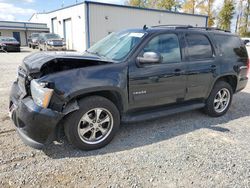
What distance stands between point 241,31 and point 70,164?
53.8m

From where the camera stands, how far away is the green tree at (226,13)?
141 ft

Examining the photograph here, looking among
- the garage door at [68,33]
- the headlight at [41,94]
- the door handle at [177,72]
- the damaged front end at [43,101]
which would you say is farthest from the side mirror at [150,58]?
the garage door at [68,33]

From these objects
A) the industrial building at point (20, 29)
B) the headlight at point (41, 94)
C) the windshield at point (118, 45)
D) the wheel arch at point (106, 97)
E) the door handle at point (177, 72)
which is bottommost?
the wheel arch at point (106, 97)

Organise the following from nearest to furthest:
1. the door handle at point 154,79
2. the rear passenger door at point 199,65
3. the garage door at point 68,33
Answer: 1. the door handle at point 154,79
2. the rear passenger door at point 199,65
3. the garage door at point 68,33

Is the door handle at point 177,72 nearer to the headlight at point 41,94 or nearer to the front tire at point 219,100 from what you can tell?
the front tire at point 219,100

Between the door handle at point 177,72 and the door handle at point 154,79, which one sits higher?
the door handle at point 177,72

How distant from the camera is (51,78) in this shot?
2.99 m

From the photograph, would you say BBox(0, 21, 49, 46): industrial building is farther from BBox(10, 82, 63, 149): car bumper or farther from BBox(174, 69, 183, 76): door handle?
BBox(10, 82, 63, 149): car bumper

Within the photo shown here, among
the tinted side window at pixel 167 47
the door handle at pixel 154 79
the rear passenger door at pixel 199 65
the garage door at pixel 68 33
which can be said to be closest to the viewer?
the door handle at pixel 154 79

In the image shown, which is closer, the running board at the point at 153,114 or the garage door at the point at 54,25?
the running board at the point at 153,114

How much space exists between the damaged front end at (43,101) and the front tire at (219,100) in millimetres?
2769

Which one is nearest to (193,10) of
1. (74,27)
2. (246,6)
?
(246,6)

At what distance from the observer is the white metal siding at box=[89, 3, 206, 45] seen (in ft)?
67.0

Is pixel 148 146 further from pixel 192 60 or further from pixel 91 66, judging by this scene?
pixel 192 60
